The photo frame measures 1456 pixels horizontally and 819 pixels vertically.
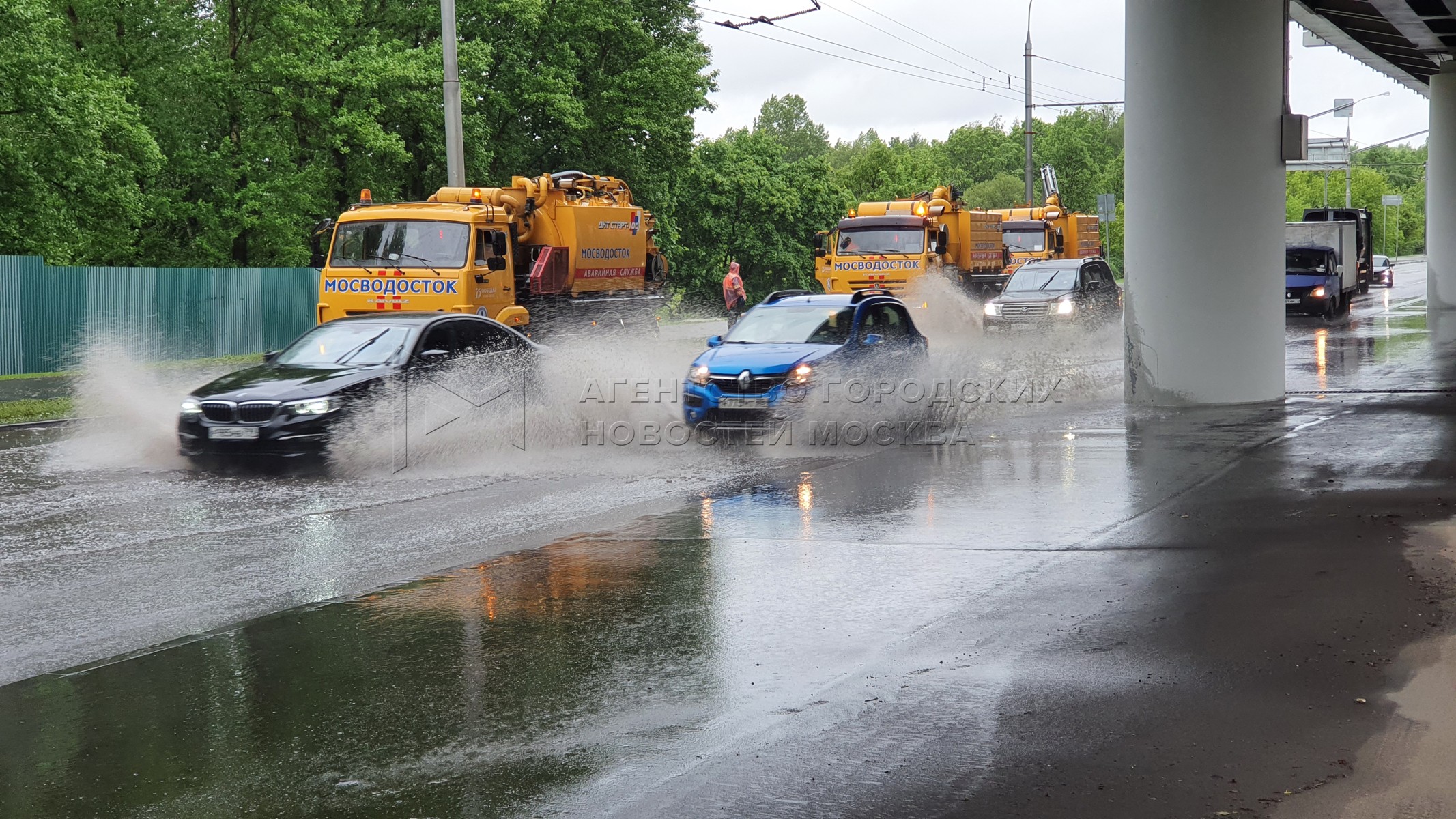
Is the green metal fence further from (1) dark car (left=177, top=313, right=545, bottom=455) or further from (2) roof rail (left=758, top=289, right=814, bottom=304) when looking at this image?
(2) roof rail (left=758, top=289, right=814, bottom=304)

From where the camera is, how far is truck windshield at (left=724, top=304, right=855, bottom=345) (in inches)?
593

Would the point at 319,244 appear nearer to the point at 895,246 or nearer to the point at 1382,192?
the point at 895,246

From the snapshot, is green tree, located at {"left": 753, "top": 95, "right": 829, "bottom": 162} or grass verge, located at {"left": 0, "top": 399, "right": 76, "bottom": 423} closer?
grass verge, located at {"left": 0, "top": 399, "right": 76, "bottom": 423}

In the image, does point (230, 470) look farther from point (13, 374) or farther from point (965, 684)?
point (13, 374)

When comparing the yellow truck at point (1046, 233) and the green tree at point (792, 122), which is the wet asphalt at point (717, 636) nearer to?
the yellow truck at point (1046, 233)

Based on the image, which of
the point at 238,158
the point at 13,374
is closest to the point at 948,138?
the point at 238,158

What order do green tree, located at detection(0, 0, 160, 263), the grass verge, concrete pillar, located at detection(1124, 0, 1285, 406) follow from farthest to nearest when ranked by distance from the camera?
green tree, located at detection(0, 0, 160, 263), the grass verge, concrete pillar, located at detection(1124, 0, 1285, 406)

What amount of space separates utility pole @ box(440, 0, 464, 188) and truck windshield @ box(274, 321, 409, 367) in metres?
8.06

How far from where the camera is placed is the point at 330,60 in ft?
107

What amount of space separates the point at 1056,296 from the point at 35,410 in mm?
18586

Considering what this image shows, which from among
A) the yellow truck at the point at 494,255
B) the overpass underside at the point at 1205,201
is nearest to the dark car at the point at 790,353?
the overpass underside at the point at 1205,201

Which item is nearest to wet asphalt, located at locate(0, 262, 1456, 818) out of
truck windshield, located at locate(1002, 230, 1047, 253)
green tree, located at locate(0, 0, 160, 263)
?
green tree, located at locate(0, 0, 160, 263)

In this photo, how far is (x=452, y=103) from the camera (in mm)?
22266

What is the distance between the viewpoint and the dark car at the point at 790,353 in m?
14.0
